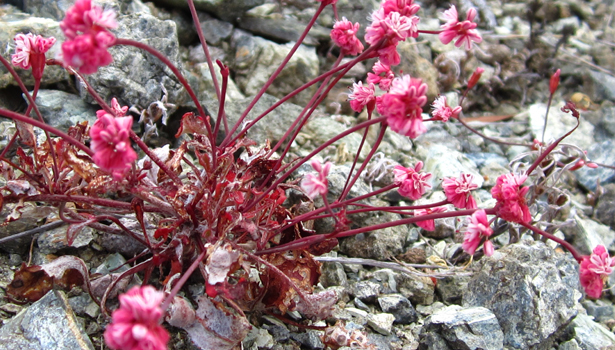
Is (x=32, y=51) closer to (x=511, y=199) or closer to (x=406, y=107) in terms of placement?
(x=406, y=107)

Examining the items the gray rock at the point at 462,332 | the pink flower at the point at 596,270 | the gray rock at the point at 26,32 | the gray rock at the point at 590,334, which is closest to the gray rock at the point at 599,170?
the gray rock at the point at 590,334

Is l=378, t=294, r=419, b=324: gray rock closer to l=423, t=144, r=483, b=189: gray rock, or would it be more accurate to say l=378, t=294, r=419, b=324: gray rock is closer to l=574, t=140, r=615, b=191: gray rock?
l=423, t=144, r=483, b=189: gray rock

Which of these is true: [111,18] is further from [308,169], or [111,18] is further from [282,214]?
[308,169]

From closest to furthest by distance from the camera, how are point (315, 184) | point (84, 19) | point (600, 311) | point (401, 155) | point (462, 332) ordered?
1. point (84, 19)
2. point (315, 184)
3. point (462, 332)
4. point (600, 311)
5. point (401, 155)

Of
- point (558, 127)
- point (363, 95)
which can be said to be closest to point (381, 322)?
point (363, 95)

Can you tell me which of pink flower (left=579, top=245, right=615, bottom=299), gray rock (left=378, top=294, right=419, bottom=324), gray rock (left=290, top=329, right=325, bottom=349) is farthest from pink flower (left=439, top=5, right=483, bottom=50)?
gray rock (left=290, top=329, right=325, bottom=349)

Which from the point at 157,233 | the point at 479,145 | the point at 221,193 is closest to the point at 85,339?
the point at 157,233
